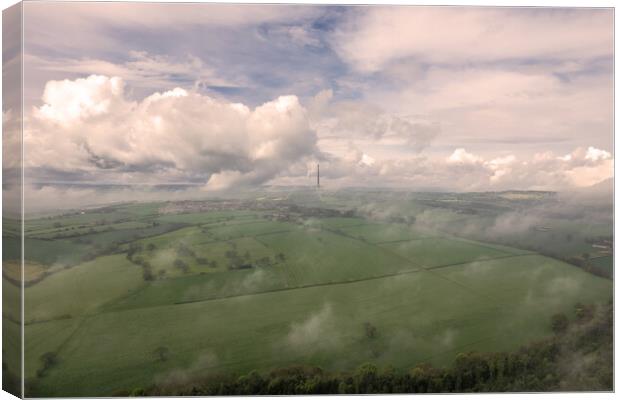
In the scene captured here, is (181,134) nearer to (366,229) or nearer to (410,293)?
(366,229)

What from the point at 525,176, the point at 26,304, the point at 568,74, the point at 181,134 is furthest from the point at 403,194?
the point at 26,304

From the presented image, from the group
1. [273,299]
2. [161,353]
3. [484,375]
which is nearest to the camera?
[161,353]

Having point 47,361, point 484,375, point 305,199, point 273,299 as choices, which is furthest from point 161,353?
point 484,375

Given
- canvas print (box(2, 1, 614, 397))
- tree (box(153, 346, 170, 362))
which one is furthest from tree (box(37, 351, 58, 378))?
tree (box(153, 346, 170, 362))

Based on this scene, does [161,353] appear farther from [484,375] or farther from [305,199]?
[484,375]

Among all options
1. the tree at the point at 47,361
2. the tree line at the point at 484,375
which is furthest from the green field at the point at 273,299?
the tree line at the point at 484,375

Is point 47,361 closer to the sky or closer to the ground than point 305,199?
closer to the ground
